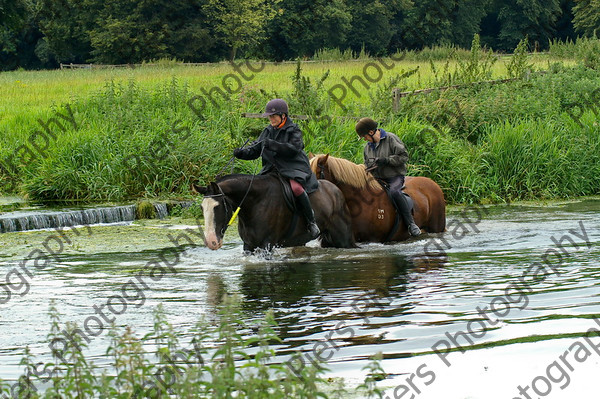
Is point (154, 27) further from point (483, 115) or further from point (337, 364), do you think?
point (337, 364)

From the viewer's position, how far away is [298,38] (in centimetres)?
6612

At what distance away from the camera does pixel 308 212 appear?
10492mm

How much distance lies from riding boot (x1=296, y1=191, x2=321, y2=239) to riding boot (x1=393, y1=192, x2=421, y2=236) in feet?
5.03

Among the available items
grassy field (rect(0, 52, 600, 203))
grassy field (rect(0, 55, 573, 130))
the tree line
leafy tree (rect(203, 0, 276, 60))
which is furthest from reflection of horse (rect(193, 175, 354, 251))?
leafy tree (rect(203, 0, 276, 60))

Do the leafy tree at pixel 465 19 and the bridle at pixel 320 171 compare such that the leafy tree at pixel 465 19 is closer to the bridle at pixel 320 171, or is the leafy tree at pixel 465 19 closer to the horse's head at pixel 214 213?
the bridle at pixel 320 171

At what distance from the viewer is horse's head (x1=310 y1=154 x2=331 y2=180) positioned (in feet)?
37.0

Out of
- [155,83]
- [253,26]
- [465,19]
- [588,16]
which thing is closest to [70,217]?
[155,83]

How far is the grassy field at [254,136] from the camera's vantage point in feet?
56.2

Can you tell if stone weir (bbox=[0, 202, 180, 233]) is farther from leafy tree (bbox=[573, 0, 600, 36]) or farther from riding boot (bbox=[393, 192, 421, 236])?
leafy tree (bbox=[573, 0, 600, 36])

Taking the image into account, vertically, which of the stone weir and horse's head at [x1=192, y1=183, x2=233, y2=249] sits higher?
horse's head at [x1=192, y1=183, x2=233, y2=249]

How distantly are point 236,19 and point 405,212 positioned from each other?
Answer: 47.4m

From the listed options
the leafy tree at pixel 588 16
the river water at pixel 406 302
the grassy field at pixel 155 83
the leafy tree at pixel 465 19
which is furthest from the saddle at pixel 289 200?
the leafy tree at pixel 465 19

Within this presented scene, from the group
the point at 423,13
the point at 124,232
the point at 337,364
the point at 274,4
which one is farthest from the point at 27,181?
the point at 423,13

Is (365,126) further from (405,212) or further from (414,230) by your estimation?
(414,230)
